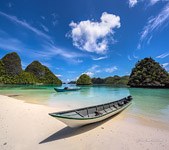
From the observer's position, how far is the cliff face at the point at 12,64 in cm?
8571

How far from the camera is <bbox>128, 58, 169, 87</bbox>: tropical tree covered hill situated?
190ft

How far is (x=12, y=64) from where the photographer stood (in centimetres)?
8794

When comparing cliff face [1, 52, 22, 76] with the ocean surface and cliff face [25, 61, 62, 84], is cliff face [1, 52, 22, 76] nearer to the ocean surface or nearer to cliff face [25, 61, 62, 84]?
cliff face [25, 61, 62, 84]

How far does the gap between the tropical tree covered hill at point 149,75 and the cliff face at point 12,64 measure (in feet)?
249

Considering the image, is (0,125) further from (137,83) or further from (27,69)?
(27,69)

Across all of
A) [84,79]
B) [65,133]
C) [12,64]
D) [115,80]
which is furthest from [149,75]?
[12,64]

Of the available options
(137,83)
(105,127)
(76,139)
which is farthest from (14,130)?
(137,83)

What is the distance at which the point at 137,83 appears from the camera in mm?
63188

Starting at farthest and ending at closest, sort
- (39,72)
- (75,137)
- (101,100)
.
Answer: (39,72) < (101,100) < (75,137)

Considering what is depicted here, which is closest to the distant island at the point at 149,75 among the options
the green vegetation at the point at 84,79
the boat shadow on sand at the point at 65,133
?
the green vegetation at the point at 84,79

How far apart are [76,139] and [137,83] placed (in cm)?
6460

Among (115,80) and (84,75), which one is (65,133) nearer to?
(84,75)

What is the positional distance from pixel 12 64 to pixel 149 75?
86.3 metres

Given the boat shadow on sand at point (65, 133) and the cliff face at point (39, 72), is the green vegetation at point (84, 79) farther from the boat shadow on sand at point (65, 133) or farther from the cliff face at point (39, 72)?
the boat shadow on sand at point (65, 133)
